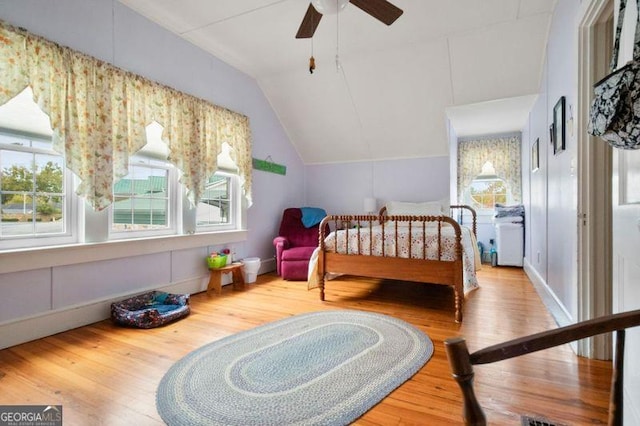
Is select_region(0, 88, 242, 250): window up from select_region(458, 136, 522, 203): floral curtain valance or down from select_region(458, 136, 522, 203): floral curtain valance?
down

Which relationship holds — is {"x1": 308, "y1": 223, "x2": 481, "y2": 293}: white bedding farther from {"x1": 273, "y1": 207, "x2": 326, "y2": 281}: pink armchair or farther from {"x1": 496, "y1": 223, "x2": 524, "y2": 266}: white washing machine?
{"x1": 496, "y1": 223, "x2": 524, "y2": 266}: white washing machine

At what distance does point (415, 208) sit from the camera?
4.51 metres

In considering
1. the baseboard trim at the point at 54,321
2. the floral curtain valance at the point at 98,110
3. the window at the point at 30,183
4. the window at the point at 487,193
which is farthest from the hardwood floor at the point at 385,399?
the window at the point at 487,193

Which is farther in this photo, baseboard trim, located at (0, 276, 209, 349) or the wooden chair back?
baseboard trim, located at (0, 276, 209, 349)

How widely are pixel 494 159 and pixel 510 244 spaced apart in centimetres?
176

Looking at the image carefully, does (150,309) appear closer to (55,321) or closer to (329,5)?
(55,321)

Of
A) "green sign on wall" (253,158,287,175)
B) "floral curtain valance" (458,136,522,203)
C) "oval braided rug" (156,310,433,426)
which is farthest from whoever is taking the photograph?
"floral curtain valance" (458,136,522,203)

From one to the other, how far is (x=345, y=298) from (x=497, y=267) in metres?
3.00

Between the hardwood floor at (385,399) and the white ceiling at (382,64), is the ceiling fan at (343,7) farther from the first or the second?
the hardwood floor at (385,399)

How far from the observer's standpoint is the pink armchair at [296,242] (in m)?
3.94

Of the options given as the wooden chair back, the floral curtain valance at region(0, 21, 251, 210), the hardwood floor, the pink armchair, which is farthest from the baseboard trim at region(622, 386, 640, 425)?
the floral curtain valance at region(0, 21, 251, 210)

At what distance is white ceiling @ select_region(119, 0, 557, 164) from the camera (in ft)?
9.39

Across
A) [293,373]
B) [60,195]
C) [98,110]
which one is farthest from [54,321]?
[293,373]

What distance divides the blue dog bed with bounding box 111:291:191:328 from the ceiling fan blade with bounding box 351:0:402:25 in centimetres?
270
